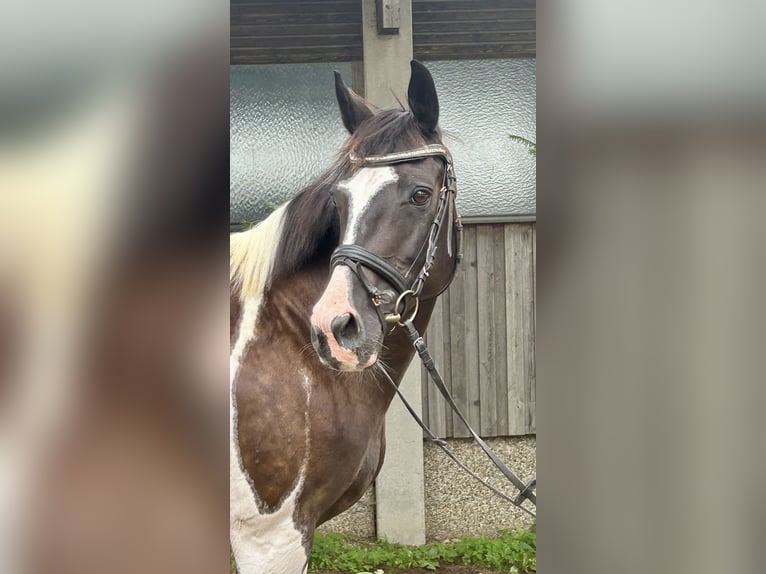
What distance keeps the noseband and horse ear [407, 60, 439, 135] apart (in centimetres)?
6

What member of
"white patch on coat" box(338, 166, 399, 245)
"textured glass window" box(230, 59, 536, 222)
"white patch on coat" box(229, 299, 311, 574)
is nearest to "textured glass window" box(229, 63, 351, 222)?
"textured glass window" box(230, 59, 536, 222)

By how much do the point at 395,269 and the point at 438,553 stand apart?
0.84 metres

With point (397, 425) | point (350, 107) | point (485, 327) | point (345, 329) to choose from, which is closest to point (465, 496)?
point (397, 425)

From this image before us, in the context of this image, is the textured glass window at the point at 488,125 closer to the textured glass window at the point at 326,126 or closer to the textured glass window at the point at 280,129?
the textured glass window at the point at 326,126

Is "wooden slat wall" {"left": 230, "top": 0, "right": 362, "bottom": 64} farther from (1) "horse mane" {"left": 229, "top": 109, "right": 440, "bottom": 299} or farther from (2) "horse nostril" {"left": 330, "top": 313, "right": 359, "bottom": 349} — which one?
(2) "horse nostril" {"left": 330, "top": 313, "right": 359, "bottom": 349}

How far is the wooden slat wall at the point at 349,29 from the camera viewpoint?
1.81 metres

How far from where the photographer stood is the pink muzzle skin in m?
1.72

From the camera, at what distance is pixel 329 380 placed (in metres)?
1.84

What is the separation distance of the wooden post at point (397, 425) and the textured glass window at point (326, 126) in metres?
0.09
